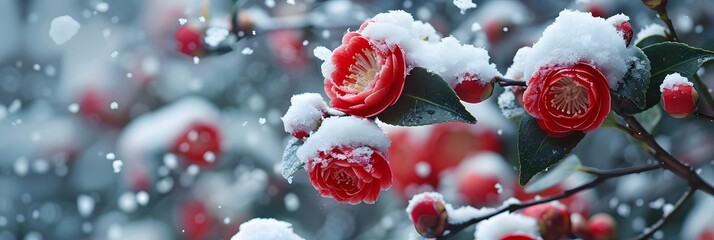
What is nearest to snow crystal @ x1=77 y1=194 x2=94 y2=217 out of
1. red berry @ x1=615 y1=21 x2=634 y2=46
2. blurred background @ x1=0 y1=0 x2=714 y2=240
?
blurred background @ x1=0 y1=0 x2=714 y2=240

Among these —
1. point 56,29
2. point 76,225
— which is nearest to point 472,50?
point 76,225

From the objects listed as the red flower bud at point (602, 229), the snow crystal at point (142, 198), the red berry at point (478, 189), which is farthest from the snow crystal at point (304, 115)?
the snow crystal at point (142, 198)

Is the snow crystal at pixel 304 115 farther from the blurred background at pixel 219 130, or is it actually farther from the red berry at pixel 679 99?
the blurred background at pixel 219 130

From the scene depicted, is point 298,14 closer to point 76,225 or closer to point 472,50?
point 76,225

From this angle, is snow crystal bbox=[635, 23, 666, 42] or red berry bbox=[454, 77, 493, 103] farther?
snow crystal bbox=[635, 23, 666, 42]

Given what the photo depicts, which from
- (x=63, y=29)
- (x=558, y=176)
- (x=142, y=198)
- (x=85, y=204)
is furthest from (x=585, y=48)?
(x=63, y=29)

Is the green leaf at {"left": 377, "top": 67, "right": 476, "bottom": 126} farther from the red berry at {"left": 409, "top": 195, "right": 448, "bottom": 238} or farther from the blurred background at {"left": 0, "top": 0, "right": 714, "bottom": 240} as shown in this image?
the blurred background at {"left": 0, "top": 0, "right": 714, "bottom": 240}
